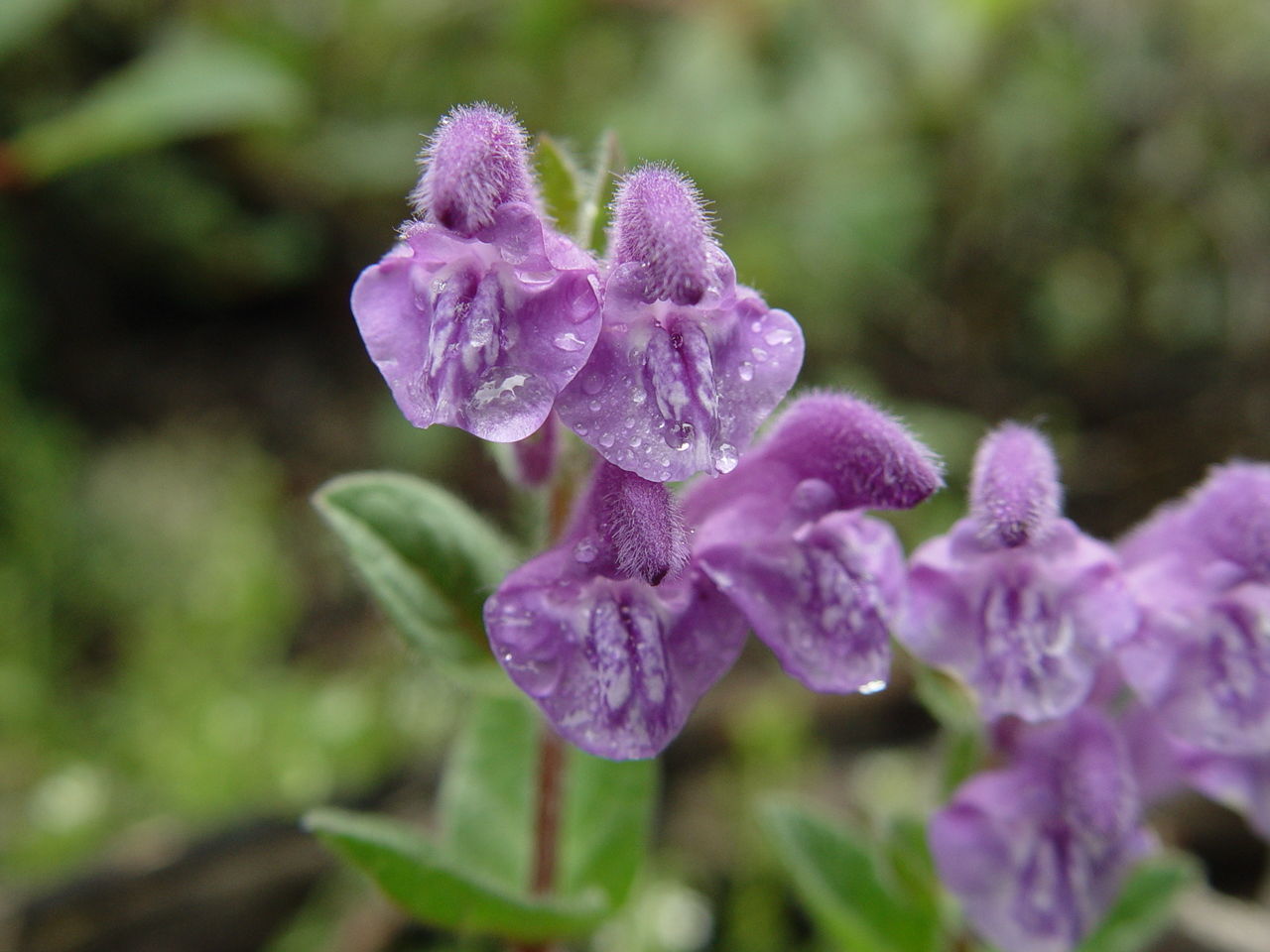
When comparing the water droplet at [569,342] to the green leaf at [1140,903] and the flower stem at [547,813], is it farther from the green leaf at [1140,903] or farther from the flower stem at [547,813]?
the green leaf at [1140,903]

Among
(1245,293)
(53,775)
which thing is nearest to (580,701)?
(53,775)

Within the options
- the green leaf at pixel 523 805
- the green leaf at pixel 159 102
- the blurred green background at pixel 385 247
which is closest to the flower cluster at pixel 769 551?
the green leaf at pixel 523 805

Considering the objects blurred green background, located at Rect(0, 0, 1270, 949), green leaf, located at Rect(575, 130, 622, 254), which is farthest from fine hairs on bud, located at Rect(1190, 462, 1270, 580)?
blurred green background, located at Rect(0, 0, 1270, 949)

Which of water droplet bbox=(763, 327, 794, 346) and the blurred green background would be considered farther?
the blurred green background

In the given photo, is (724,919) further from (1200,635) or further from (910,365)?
(910,365)

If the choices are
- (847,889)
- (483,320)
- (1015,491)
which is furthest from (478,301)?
(847,889)

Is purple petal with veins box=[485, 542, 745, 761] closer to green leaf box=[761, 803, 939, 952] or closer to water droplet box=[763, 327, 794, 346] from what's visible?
water droplet box=[763, 327, 794, 346]
